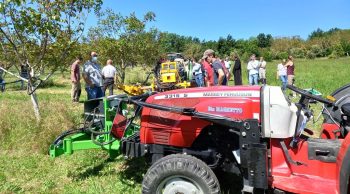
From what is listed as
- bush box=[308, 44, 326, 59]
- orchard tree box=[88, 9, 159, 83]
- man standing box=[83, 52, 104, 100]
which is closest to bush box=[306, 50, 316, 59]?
bush box=[308, 44, 326, 59]

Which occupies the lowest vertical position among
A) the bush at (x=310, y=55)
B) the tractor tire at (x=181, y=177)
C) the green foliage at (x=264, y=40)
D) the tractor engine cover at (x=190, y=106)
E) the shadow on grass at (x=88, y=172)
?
the shadow on grass at (x=88, y=172)

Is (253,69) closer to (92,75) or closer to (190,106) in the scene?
(92,75)

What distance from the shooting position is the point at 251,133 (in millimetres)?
3604

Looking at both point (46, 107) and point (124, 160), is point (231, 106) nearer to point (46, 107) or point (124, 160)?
point (124, 160)

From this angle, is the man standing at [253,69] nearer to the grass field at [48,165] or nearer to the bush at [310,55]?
the grass field at [48,165]

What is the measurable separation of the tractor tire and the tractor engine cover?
34cm

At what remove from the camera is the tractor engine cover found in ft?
12.5

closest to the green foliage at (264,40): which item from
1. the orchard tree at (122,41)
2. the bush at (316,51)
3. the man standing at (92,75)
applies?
the bush at (316,51)

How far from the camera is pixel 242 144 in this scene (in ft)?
11.9

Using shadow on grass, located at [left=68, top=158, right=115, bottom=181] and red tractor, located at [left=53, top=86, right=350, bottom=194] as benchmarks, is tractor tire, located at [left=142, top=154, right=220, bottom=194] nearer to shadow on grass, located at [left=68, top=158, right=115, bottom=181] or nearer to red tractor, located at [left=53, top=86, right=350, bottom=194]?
red tractor, located at [left=53, top=86, right=350, bottom=194]

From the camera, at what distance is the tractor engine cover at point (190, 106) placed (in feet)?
12.5

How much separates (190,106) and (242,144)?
73cm

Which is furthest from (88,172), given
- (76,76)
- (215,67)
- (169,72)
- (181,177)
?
(169,72)

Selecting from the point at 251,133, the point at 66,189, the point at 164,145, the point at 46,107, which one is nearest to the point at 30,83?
the point at 46,107
